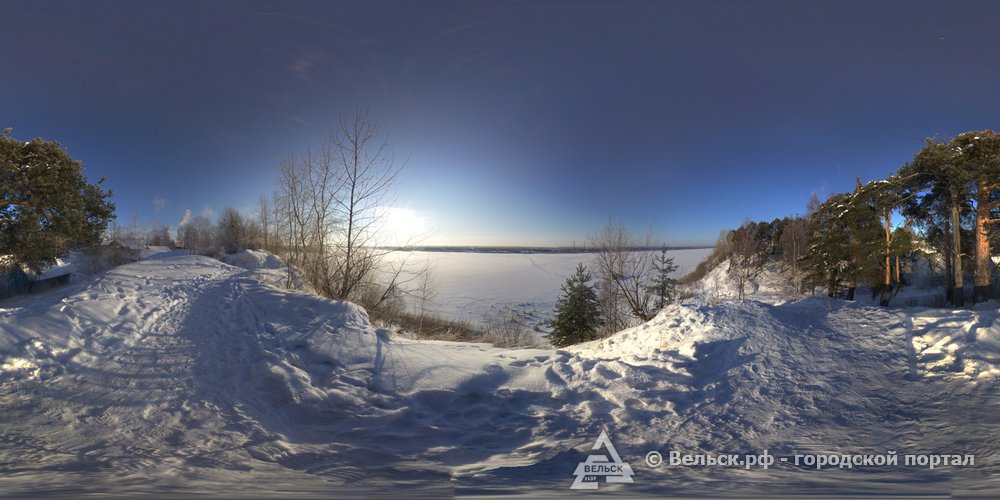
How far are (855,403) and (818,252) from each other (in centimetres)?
1750

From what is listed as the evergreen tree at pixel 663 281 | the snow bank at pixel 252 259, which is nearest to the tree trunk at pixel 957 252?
the evergreen tree at pixel 663 281

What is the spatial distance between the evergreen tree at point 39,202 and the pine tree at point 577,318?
21745 mm

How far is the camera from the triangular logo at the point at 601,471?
10.8 ft

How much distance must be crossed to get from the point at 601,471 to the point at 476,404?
1811mm

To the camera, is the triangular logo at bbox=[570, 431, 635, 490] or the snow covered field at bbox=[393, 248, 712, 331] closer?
the triangular logo at bbox=[570, 431, 635, 490]

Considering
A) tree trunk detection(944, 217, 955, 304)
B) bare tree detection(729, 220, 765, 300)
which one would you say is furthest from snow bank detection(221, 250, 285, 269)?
bare tree detection(729, 220, 765, 300)

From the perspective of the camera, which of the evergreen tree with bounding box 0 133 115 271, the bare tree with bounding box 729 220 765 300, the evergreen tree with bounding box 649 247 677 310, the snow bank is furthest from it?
the bare tree with bounding box 729 220 765 300

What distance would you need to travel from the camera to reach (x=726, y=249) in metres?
52.1

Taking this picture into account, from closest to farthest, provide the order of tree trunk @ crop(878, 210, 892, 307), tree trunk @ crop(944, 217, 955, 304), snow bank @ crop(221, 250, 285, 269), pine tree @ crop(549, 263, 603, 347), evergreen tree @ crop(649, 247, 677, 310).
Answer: tree trunk @ crop(878, 210, 892, 307)
tree trunk @ crop(944, 217, 955, 304)
pine tree @ crop(549, 263, 603, 347)
evergreen tree @ crop(649, 247, 677, 310)
snow bank @ crop(221, 250, 285, 269)

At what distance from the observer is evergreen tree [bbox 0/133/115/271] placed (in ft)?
46.5

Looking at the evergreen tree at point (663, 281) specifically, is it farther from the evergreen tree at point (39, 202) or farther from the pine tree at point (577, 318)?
the evergreen tree at point (39, 202)

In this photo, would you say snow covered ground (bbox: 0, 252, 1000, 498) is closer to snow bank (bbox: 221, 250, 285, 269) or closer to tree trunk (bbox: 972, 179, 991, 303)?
tree trunk (bbox: 972, 179, 991, 303)

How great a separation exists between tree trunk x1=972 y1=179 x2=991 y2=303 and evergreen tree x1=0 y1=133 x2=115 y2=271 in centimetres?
3445

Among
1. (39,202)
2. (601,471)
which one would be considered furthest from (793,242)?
(39,202)
